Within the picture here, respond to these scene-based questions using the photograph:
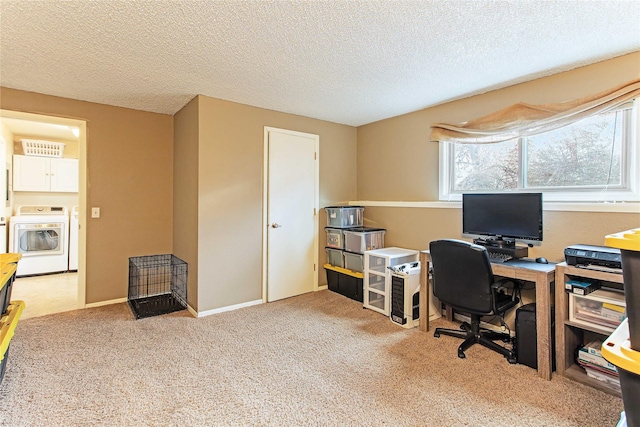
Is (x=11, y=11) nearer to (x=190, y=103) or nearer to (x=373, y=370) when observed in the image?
(x=190, y=103)

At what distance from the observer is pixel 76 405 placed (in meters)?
1.77

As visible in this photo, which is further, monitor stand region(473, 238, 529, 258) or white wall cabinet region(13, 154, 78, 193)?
white wall cabinet region(13, 154, 78, 193)

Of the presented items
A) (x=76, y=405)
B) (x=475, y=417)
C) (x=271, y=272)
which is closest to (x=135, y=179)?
(x=271, y=272)

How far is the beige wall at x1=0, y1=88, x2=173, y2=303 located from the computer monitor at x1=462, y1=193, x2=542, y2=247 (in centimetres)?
351

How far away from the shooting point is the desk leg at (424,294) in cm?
281

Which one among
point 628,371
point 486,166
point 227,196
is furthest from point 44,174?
point 628,371

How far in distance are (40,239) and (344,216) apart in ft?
15.3

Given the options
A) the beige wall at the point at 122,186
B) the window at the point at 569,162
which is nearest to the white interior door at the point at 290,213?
the beige wall at the point at 122,186

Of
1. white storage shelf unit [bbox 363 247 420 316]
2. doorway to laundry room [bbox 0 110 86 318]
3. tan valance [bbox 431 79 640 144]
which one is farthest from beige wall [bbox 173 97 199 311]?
tan valance [bbox 431 79 640 144]

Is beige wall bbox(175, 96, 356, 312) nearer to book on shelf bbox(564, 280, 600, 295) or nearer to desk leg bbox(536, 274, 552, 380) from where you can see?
desk leg bbox(536, 274, 552, 380)

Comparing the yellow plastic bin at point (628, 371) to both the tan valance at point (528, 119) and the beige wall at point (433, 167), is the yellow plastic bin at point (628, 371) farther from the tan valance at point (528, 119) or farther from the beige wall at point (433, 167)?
the tan valance at point (528, 119)

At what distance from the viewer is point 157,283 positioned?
152 inches

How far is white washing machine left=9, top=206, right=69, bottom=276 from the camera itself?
4445 millimetres

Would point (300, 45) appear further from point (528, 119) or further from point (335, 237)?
point (335, 237)
